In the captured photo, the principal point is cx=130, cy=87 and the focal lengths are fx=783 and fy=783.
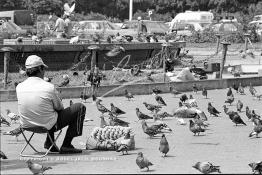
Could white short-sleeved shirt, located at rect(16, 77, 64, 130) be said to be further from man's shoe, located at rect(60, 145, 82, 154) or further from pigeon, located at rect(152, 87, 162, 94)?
pigeon, located at rect(152, 87, 162, 94)

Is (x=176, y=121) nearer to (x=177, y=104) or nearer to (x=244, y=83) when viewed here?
(x=177, y=104)

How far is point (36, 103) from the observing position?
1005 cm

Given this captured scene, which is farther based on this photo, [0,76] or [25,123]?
[0,76]

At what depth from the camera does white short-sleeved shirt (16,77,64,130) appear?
396 inches

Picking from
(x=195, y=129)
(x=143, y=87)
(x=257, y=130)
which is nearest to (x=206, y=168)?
(x=257, y=130)

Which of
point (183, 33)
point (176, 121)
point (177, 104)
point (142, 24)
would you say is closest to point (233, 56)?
point (142, 24)

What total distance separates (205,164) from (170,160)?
133cm

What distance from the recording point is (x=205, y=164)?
351 inches

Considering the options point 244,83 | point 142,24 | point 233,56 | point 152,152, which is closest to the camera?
point 152,152

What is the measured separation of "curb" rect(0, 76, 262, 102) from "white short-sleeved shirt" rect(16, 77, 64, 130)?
26.2 feet

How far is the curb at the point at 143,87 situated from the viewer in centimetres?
1869

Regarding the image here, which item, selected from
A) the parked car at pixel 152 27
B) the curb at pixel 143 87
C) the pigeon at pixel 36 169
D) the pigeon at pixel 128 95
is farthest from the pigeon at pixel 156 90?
the parked car at pixel 152 27

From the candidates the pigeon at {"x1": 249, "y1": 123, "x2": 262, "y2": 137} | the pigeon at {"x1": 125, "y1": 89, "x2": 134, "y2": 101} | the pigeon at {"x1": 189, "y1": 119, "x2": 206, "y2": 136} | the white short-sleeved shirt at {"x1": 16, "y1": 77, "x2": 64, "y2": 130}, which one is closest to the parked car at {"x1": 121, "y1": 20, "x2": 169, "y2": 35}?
the pigeon at {"x1": 125, "y1": 89, "x2": 134, "y2": 101}

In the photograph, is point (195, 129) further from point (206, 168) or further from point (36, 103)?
point (206, 168)
